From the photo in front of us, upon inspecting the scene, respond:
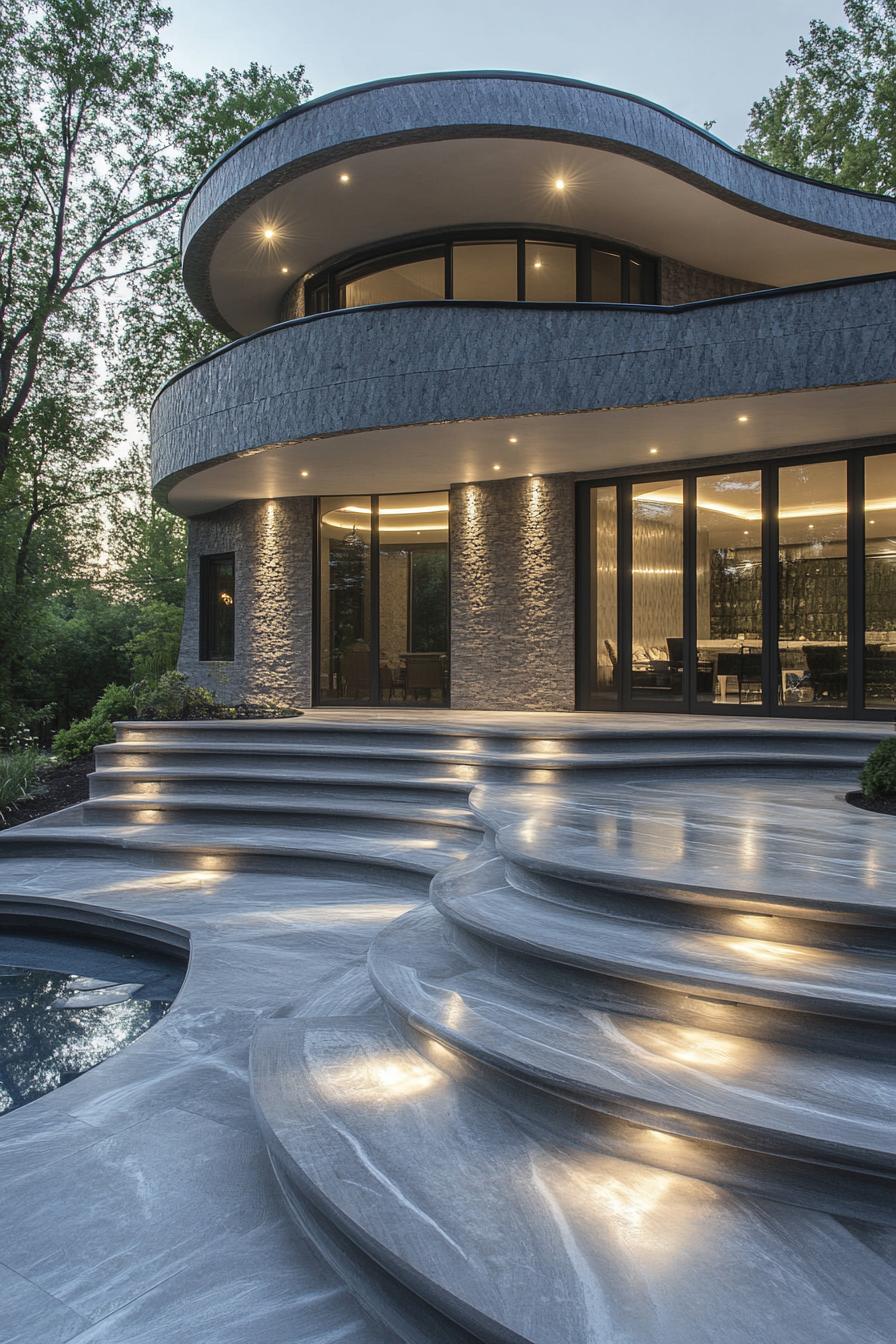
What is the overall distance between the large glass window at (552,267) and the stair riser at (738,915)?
9.52m

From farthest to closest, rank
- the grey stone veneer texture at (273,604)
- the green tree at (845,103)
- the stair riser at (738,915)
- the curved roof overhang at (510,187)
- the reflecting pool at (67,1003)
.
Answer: the green tree at (845,103) < the grey stone veneer texture at (273,604) < the curved roof overhang at (510,187) < the reflecting pool at (67,1003) < the stair riser at (738,915)

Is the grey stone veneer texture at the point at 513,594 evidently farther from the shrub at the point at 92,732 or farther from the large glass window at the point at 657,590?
the shrub at the point at 92,732

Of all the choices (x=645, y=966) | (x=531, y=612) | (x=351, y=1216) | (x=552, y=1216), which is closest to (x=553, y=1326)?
(x=552, y=1216)

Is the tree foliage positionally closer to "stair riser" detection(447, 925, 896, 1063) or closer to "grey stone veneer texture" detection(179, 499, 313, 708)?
"grey stone veneer texture" detection(179, 499, 313, 708)

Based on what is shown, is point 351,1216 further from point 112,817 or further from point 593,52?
point 593,52

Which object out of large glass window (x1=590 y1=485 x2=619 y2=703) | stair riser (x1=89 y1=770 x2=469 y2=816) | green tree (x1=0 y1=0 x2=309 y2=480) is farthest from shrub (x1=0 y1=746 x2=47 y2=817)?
green tree (x1=0 y1=0 x2=309 y2=480)

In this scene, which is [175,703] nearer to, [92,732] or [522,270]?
[92,732]

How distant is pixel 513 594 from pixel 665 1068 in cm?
939

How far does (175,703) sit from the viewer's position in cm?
1028

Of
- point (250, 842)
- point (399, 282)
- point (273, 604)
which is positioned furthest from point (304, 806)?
point (399, 282)

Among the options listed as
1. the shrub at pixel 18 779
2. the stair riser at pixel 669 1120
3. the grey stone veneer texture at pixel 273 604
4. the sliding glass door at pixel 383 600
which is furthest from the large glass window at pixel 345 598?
the stair riser at pixel 669 1120

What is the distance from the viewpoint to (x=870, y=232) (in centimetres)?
1082

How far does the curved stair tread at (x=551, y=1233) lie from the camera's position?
5.72 ft

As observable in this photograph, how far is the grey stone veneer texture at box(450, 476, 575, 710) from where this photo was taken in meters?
11.3
